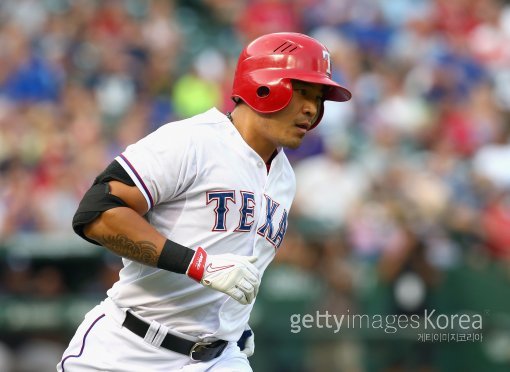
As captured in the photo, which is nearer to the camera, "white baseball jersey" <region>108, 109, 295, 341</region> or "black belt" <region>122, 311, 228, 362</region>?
"white baseball jersey" <region>108, 109, 295, 341</region>

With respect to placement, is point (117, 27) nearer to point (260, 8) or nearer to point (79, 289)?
point (260, 8)

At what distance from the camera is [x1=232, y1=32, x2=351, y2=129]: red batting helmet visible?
14.3 ft

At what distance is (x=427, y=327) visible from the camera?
27.3 feet

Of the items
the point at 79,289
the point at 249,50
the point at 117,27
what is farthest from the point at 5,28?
the point at 249,50

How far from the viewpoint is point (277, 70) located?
4395mm

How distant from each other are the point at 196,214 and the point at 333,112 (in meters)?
6.98

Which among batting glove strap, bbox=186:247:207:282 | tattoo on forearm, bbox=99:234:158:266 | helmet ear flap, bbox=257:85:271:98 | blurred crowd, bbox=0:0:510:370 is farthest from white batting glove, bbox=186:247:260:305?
blurred crowd, bbox=0:0:510:370

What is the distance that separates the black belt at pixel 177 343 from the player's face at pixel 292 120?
3.12ft

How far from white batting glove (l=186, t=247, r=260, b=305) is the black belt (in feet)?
1.33

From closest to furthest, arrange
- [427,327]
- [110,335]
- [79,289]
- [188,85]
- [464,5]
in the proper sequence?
[110,335] < [427,327] < [79,289] < [188,85] < [464,5]

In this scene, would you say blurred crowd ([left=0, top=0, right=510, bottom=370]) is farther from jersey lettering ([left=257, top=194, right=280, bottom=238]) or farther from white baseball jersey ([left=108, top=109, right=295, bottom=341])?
white baseball jersey ([left=108, top=109, right=295, bottom=341])

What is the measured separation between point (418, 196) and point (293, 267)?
1553 mm

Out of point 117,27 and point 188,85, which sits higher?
point 117,27

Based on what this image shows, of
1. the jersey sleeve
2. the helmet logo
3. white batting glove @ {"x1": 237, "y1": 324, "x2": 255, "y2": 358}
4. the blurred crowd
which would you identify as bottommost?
white batting glove @ {"x1": 237, "y1": 324, "x2": 255, "y2": 358}
